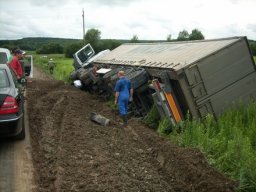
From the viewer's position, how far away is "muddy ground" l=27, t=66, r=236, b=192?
18.9 ft

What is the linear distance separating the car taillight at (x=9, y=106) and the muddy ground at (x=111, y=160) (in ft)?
2.94

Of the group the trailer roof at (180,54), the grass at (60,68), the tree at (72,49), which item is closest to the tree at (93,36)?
the tree at (72,49)

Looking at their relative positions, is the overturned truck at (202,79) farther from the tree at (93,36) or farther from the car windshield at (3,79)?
the tree at (93,36)

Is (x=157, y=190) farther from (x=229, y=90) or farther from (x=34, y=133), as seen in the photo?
(x=229, y=90)

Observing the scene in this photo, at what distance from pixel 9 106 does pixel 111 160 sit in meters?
2.09

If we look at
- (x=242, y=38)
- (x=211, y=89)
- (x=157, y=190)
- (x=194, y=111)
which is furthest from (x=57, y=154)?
(x=242, y=38)

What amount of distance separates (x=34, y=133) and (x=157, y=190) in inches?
167

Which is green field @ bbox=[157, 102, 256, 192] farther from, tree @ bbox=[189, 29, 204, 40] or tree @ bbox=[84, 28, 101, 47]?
tree @ bbox=[189, 29, 204, 40]

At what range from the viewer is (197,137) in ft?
25.7

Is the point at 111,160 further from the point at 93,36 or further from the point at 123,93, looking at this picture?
the point at 93,36

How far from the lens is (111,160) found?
272 inches

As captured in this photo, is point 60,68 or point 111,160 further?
point 60,68

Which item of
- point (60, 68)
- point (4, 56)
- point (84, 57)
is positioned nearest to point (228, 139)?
point (4, 56)

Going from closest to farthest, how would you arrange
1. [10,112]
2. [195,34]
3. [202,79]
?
1. [10,112]
2. [202,79]
3. [195,34]
